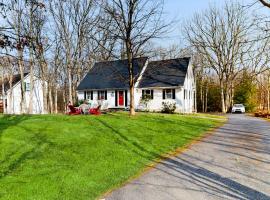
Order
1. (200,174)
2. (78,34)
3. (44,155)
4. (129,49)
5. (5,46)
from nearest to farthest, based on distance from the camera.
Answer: (5,46) < (200,174) < (44,155) < (129,49) < (78,34)

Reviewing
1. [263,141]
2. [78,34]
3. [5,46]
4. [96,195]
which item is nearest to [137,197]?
A: [96,195]

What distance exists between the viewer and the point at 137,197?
252 inches

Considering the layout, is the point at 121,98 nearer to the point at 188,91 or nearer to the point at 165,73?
the point at 165,73

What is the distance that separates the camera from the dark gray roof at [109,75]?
3531cm

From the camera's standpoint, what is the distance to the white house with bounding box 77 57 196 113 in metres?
32.5

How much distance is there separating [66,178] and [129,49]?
1569 centimetres

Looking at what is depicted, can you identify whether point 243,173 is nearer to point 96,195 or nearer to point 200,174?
point 200,174

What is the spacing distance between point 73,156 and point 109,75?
28.0m

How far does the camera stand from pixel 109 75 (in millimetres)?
37312

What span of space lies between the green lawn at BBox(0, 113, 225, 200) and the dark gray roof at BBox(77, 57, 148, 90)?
19.4 m

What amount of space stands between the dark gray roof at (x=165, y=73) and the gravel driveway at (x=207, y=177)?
2089 centimetres

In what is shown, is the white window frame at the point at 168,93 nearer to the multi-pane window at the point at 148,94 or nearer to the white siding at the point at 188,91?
the white siding at the point at 188,91

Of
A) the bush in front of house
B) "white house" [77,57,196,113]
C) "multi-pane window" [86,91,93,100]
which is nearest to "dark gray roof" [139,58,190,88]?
"white house" [77,57,196,113]

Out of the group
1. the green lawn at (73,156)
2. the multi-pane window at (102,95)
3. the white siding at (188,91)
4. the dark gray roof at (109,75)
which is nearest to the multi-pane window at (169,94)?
the white siding at (188,91)
